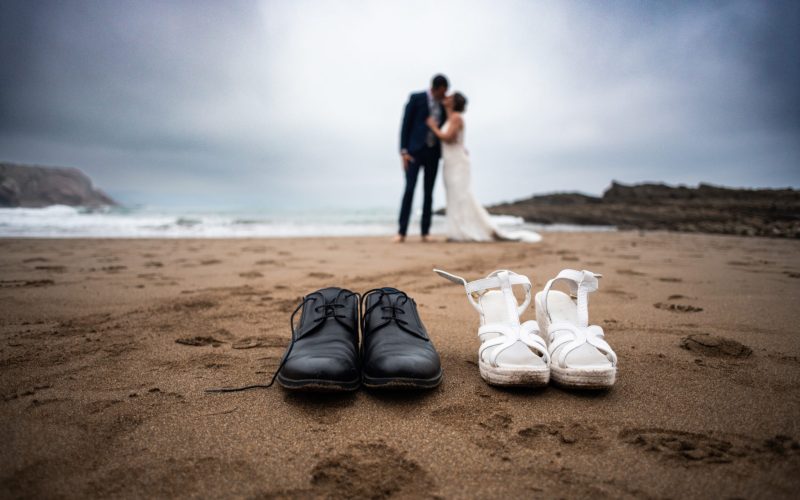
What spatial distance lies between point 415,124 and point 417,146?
388 millimetres

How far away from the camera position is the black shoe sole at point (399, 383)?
1242mm

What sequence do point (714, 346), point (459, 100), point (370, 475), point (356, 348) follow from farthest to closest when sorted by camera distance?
point (459, 100) < point (714, 346) < point (356, 348) < point (370, 475)

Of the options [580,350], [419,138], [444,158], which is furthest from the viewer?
[444,158]

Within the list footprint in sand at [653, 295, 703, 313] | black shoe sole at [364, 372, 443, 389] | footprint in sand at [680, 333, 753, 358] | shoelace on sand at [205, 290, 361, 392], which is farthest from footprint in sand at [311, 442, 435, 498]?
footprint in sand at [653, 295, 703, 313]

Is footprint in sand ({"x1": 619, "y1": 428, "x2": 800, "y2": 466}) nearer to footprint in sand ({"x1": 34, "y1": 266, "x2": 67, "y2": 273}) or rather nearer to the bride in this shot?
footprint in sand ({"x1": 34, "y1": 266, "x2": 67, "y2": 273})

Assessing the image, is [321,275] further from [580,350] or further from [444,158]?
[444,158]

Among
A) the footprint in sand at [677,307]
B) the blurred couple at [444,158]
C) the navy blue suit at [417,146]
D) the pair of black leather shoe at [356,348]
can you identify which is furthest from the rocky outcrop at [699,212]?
the pair of black leather shoe at [356,348]

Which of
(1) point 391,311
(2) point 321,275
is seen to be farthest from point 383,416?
(2) point 321,275

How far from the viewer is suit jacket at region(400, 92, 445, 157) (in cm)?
636

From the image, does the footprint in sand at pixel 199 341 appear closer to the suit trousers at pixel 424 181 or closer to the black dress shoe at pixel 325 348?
the black dress shoe at pixel 325 348

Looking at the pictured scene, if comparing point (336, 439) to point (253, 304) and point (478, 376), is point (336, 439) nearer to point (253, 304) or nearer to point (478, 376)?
point (478, 376)

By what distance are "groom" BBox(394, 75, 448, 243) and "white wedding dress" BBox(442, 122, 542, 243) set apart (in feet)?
0.96

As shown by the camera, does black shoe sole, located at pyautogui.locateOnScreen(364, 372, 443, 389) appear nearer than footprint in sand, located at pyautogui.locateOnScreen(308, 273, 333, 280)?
Yes

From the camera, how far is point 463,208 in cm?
683
